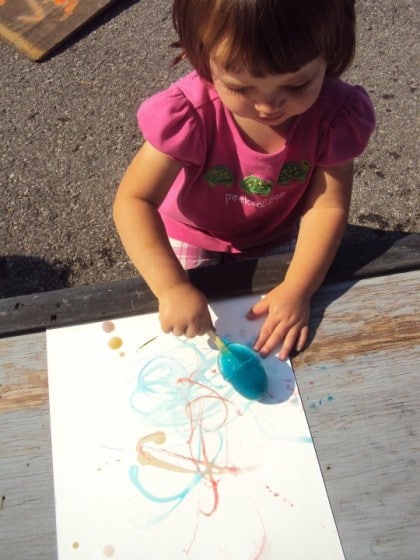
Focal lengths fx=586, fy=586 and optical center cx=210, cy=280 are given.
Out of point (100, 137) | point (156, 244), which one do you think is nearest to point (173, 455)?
point (156, 244)

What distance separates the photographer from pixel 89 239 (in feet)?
4.48

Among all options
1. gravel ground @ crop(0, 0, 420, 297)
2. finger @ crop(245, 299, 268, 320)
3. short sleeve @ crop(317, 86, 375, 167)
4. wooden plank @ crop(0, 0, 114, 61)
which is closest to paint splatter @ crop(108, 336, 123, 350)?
finger @ crop(245, 299, 268, 320)

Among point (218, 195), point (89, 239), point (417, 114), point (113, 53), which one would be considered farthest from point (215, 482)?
point (113, 53)

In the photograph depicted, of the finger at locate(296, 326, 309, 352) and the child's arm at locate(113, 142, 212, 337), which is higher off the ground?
the child's arm at locate(113, 142, 212, 337)

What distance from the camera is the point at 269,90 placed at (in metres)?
0.65

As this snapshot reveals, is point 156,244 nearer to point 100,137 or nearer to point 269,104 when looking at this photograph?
point 269,104

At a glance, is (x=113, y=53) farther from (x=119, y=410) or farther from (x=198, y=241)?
(x=119, y=410)

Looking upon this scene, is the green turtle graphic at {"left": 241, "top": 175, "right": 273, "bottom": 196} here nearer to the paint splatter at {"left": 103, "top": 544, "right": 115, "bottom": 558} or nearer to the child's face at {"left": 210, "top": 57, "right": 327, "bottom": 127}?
the child's face at {"left": 210, "top": 57, "right": 327, "bottom": 127}

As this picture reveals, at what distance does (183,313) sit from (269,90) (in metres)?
0.28

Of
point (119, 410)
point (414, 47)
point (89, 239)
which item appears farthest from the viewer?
point (414, 47)

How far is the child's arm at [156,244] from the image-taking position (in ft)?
2.42

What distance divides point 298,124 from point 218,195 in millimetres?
162

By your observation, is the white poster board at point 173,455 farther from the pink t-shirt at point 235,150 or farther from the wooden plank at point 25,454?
the pink t-shirt at point 235,150

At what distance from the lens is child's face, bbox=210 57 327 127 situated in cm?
64
